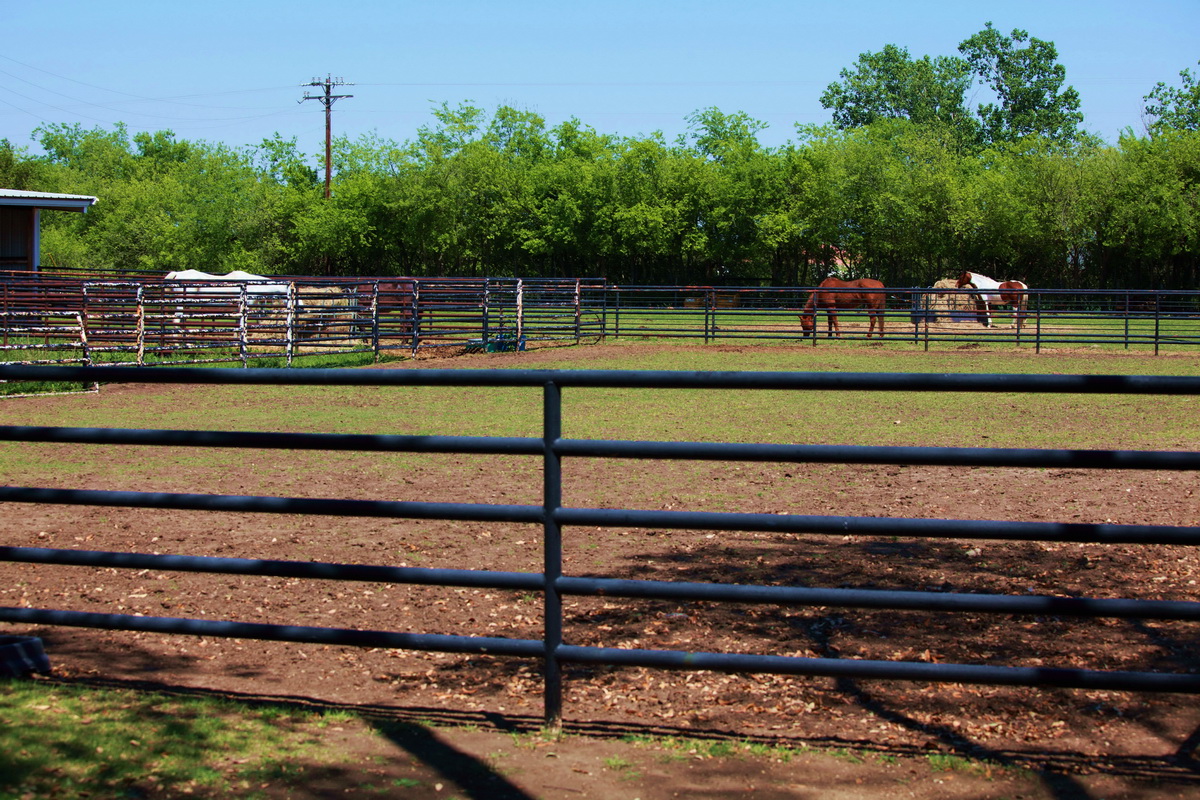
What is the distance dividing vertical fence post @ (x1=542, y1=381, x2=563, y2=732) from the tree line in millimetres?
44273

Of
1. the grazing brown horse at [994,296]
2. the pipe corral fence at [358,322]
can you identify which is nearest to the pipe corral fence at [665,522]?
the pipe corral fence at [358,322]

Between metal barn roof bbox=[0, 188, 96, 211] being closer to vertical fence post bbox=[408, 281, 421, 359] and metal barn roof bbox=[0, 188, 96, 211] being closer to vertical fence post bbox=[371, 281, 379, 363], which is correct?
vertical fence post bbox=[371, 281, 379, 363]

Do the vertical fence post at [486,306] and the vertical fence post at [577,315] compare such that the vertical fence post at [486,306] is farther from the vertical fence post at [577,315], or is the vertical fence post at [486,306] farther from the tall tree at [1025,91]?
the tall tree at [1025,91]

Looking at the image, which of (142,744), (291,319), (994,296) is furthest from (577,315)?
(142,744)

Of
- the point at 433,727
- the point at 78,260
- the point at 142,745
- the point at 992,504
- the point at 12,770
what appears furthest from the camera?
the point at 78,260

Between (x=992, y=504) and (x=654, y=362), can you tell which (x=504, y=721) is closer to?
(x=992, y=504)

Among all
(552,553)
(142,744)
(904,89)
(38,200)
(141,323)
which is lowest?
(142,744)

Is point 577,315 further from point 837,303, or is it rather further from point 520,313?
point 837,303

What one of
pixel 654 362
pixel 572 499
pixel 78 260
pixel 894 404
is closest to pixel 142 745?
pixel 572 499

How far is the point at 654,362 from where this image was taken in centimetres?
2150

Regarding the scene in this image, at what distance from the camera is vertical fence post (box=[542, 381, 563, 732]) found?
3.25 metres

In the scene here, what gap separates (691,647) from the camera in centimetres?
448

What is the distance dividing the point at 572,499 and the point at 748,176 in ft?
152

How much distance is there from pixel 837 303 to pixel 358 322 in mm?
14943
